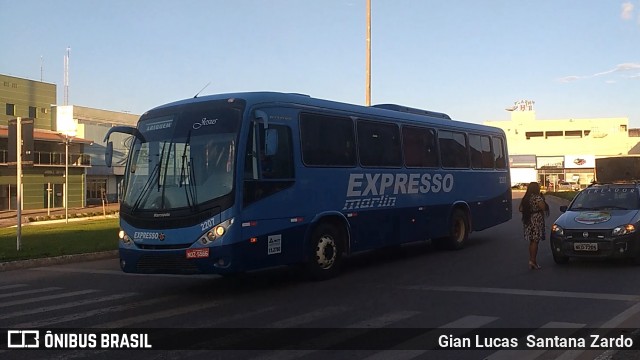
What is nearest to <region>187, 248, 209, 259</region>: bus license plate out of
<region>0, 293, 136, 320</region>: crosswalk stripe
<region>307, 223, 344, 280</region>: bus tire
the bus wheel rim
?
<region>0, 293, 136, 320</region>: crosswalk stripe

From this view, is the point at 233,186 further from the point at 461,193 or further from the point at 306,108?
the point at 461,193

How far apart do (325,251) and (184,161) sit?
10.4 ft

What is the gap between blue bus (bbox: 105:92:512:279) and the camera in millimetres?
9125

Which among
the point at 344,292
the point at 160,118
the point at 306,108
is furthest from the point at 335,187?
the point at 160,118

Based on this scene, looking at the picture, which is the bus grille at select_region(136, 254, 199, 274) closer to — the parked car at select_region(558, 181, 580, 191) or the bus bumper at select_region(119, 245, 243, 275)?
the bus bumper at select_region(119, 245, 243, 275)

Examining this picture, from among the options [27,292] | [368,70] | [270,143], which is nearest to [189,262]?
[270,143]

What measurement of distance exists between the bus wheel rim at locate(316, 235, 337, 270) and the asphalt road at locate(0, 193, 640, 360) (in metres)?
0.38

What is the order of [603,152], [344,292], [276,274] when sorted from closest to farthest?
[344,292] → [276,274] → [603,152]

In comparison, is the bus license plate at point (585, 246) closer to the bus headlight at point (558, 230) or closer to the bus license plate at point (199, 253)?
the bus headlight at point (558, 230)

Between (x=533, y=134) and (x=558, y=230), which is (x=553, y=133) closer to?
(x=533, y=134)

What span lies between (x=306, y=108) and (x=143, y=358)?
234 inches

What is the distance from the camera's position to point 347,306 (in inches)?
338

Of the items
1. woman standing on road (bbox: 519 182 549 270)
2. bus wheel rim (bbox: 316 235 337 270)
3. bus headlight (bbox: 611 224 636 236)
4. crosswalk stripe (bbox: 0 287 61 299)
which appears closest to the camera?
crosswalk stripe (bbox: 0 287 61 299)

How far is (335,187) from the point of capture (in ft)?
37.3
